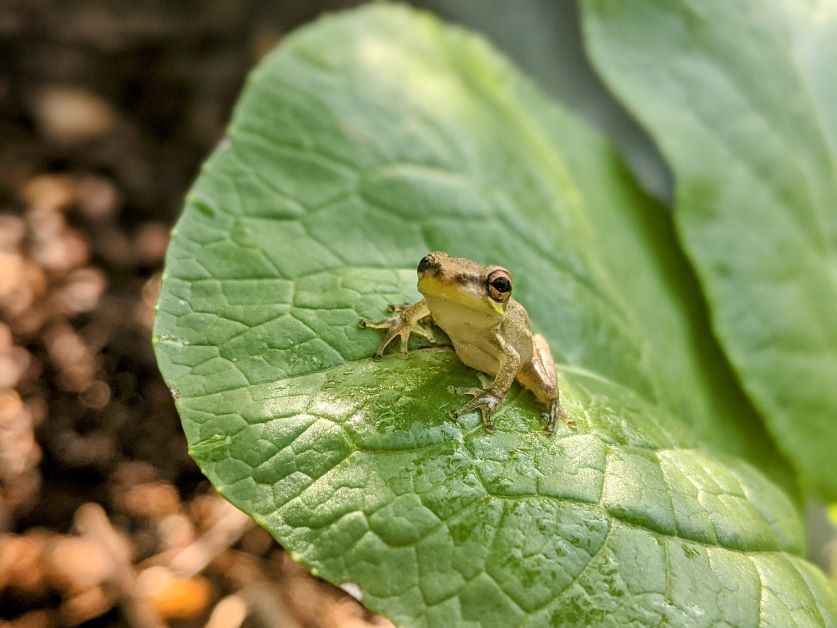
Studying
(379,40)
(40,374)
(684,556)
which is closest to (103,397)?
(40,374)

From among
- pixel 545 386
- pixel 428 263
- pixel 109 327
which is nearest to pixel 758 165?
pixel 545 386

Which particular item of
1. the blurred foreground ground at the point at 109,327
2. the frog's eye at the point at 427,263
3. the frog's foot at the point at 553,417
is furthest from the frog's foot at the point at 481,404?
the blurred foreground ground at the point at 109,327

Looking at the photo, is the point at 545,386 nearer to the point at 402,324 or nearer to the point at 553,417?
the point at 553,417

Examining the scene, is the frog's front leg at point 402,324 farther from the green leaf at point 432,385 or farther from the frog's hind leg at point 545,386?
the frog's hind leg at point 545,386

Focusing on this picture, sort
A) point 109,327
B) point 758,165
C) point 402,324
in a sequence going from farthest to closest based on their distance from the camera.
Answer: point 109,327 → point 758,165 → point 402,324

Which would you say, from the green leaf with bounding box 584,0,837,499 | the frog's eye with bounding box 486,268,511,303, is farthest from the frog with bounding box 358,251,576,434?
the green leaf with bounding box 584,0,837,499

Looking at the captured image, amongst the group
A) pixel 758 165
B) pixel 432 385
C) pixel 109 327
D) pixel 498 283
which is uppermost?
pixel 758 165
